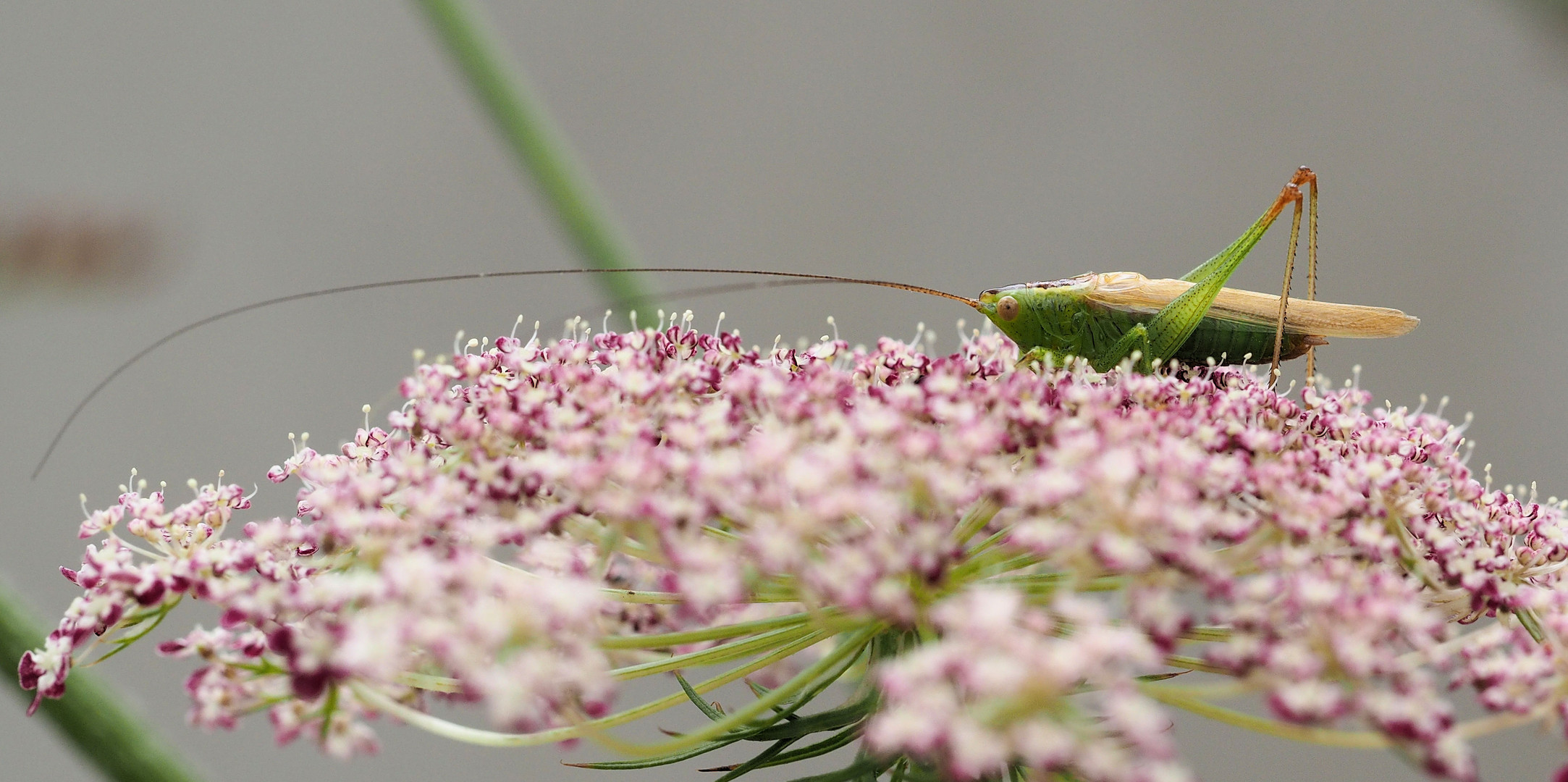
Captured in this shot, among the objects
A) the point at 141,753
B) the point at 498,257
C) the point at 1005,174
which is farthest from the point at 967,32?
the point at 141,753

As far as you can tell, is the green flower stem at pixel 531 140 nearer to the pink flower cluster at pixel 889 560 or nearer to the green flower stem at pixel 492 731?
the pink flower cluster at pixel 889 560

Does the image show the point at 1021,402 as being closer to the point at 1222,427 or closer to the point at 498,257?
the point at 1222,427

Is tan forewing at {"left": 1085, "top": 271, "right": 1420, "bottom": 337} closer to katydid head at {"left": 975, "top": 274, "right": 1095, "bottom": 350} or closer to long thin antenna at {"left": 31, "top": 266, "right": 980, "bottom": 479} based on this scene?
katydid head at {"left": 975, "top": 274, "right": 1095, "bottom": 350}

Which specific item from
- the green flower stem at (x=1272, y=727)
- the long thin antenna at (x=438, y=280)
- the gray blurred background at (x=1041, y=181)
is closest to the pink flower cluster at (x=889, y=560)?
the green flower stem at (x=1272, y=727)

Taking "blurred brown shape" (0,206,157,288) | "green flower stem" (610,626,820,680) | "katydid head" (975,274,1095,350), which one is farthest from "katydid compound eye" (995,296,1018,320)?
"blurred brown shape" (0,206,157,288)

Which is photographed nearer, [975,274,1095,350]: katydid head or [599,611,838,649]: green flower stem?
[599,611,838,649]: green flower stem

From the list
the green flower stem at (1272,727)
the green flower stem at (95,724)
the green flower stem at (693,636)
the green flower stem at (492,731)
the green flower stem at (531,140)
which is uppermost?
the green flower stem at (531,140)

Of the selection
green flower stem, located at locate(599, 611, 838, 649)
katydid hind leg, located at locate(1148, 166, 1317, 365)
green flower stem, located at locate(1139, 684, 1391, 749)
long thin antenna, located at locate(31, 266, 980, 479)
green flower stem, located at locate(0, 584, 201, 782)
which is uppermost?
long thin antenna, located at locate(31, 266, 980, 479)
